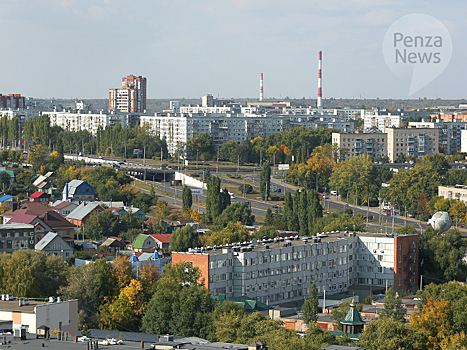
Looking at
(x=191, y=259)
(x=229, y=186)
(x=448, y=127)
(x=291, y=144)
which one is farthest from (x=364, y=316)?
(x=448, y=127)

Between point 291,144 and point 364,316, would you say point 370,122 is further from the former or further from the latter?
point 364,316

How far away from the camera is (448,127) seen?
13938cm

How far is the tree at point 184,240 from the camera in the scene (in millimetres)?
62938

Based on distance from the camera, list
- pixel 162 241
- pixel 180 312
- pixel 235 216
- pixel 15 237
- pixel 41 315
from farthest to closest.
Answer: pixel 235 216 < pixel 162 241 < pixel 15 237 < pixel 180 312 < pixel 41 315

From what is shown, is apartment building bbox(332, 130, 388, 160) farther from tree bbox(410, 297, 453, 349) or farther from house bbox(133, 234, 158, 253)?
tree bbox(410, 297, 453, 349)

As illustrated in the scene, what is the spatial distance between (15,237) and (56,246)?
9.19ft

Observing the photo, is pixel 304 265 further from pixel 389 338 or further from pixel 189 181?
pixel 189 181

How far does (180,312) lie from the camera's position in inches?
1534

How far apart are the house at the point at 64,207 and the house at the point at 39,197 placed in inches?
255

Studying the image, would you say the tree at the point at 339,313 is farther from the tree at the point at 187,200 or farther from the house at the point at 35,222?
the tree at the point at 187,200

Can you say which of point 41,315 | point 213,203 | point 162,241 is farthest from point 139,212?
point 41,315

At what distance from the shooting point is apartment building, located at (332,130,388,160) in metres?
121

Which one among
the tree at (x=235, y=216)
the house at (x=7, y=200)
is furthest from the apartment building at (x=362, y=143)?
the house at (x=7, y=200)

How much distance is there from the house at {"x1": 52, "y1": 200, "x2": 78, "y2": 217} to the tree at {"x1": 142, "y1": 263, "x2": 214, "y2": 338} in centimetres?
4077
